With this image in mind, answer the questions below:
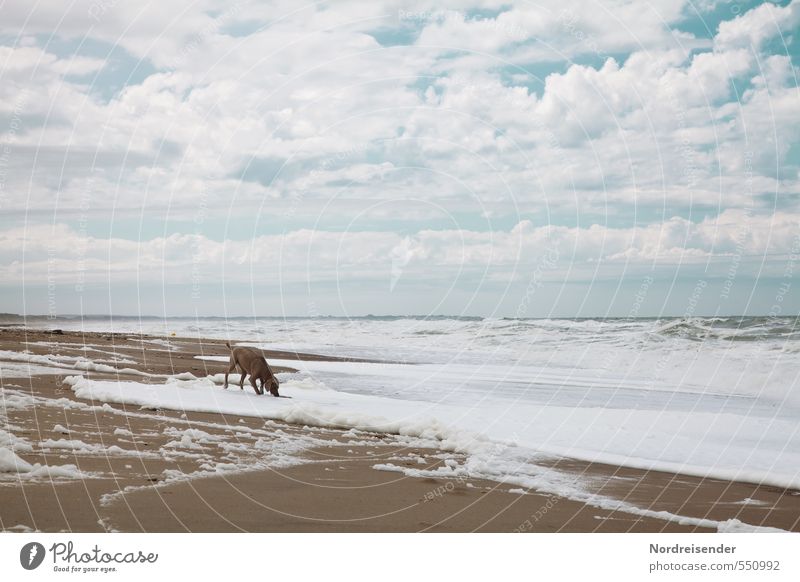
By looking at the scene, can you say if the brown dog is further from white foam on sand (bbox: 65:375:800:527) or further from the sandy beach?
the sandy beach

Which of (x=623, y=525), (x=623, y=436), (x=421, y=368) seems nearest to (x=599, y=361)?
(x=421, y=368)

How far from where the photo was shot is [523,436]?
1125cm

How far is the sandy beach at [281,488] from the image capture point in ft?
20.7

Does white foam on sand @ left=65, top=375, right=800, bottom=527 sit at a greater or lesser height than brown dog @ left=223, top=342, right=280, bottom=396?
lesser

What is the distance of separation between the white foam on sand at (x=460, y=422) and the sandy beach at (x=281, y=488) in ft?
0.81

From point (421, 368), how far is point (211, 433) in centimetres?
1570

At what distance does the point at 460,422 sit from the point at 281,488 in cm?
576
